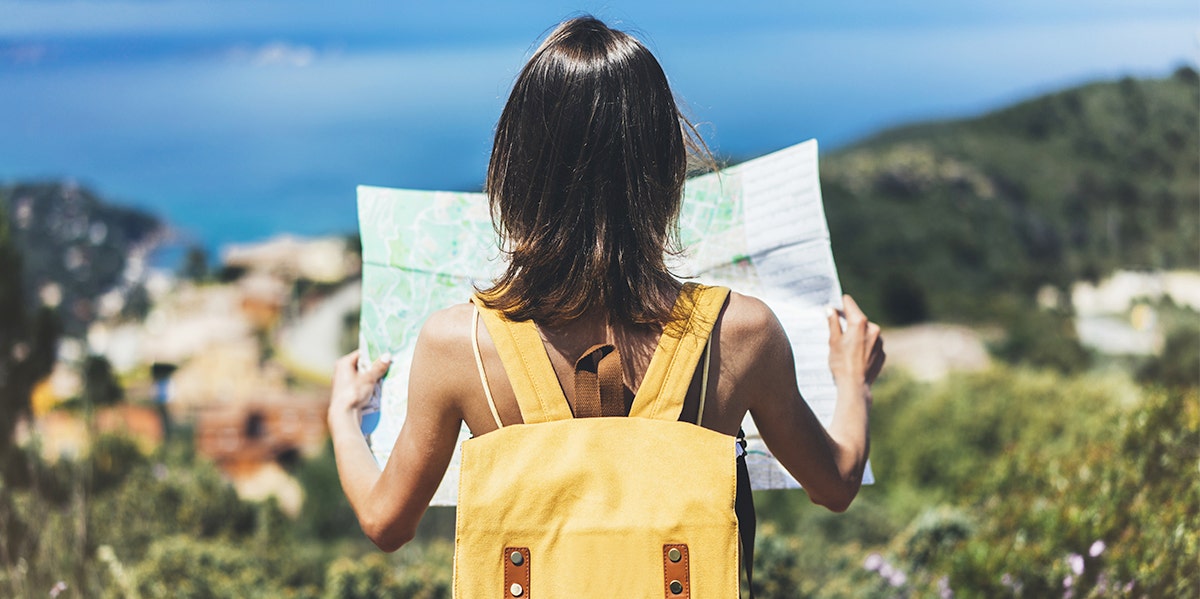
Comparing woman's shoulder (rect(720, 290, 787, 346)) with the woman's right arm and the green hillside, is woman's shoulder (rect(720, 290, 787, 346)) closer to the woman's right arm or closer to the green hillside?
the woman's right arm

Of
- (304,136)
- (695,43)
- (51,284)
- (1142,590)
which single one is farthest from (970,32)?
(1142,590)

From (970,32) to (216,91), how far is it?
108 meters

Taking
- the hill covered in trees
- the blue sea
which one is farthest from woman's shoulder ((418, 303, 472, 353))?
the blue sea

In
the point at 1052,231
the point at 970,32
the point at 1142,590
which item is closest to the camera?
the point at 1142,590

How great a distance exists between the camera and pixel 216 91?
133m

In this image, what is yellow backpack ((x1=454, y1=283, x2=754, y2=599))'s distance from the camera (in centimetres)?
120

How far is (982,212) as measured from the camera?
47531 millimetres

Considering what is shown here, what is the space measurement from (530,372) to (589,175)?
0.26 meters

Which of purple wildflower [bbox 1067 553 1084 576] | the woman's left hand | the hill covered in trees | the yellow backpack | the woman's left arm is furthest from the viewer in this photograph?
the hill covered in trees

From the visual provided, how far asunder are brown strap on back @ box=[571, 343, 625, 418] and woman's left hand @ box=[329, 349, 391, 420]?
1.75 ft

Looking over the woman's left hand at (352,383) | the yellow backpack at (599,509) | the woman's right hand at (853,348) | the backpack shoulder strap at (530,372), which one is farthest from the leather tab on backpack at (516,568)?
the woman's right hand at (853,348)

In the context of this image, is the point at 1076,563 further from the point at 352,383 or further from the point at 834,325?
the point at 352,383

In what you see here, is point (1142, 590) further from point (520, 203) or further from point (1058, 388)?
point (1058, 388)

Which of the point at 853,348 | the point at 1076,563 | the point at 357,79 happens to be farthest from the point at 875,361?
the point at 357,79
